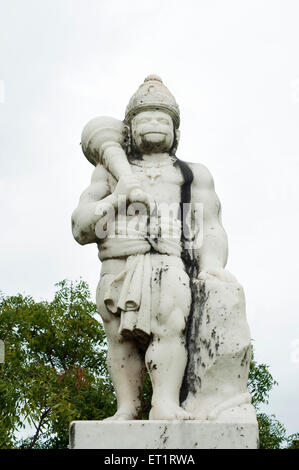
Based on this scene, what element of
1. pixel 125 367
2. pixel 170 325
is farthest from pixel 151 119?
pixel 125 367

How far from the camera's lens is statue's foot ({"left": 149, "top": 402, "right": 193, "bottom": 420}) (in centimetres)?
465

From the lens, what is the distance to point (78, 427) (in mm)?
4617

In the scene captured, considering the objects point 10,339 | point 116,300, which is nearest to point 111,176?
point 116,300

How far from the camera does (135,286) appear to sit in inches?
196

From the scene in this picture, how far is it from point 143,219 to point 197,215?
53 cm

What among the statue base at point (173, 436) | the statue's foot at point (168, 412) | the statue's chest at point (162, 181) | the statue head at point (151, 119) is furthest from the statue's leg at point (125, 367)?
the statue head at point (151, 119)

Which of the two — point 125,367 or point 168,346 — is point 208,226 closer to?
point 168,346

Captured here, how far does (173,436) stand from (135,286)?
1107mm

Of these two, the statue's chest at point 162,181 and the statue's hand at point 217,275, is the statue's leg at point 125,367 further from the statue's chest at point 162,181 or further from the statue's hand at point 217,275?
the statue's chest at point 162,181

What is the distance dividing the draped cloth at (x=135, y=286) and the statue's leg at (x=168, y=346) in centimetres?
7

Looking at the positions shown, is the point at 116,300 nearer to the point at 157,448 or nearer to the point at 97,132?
the point at 157,448

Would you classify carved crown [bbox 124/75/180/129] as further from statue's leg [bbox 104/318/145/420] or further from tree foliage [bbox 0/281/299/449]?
tree foliage [bbox 0/281/299/449]

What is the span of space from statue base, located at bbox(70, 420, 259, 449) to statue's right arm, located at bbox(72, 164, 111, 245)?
1.53 m
